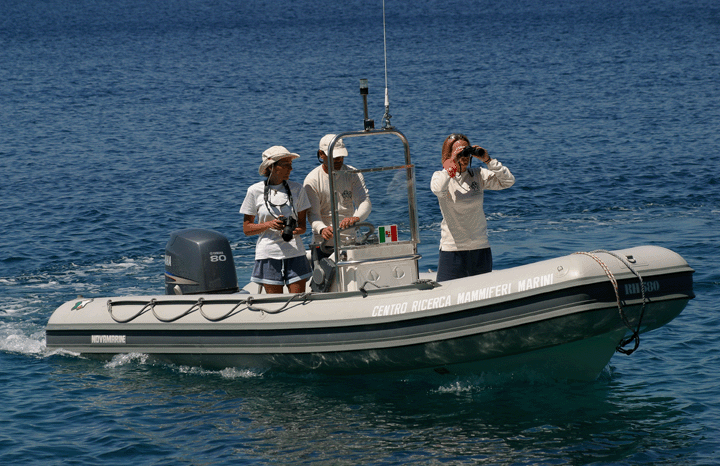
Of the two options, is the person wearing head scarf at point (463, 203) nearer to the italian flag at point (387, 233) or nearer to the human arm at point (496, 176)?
the human arm at point (496, 176)

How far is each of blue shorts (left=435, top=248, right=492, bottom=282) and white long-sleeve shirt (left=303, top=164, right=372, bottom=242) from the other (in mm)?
675

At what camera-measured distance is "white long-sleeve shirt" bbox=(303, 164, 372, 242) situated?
6.32 m

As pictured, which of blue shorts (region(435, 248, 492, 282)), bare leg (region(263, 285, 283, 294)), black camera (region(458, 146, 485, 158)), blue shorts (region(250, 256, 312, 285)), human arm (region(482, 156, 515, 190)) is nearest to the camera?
black camera (region(458, 146, 485, 158))

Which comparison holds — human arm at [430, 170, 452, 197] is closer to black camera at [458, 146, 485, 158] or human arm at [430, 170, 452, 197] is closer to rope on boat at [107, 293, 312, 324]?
black camera at [458, 146, 485, 158]

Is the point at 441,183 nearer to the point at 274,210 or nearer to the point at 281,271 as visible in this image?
the point at 274,210

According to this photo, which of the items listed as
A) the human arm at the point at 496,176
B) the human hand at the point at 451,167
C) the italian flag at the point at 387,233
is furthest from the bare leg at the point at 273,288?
the human arm at the point at 496,176

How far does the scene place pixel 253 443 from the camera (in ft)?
18.7

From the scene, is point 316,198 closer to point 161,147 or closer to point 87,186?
point 87,186

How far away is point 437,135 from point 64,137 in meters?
8.80

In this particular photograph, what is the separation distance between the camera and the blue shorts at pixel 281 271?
252 inches

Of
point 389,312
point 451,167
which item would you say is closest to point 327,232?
point 389,312

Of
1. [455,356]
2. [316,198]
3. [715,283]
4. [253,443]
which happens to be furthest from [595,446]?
[715,283]

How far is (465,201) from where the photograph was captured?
599 cm

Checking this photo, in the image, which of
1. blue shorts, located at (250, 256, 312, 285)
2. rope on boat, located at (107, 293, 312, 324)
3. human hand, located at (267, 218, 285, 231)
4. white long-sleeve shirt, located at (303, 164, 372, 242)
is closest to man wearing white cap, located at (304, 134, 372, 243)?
white long-sleeve shirt, located at (303, 164, 372, 242)
